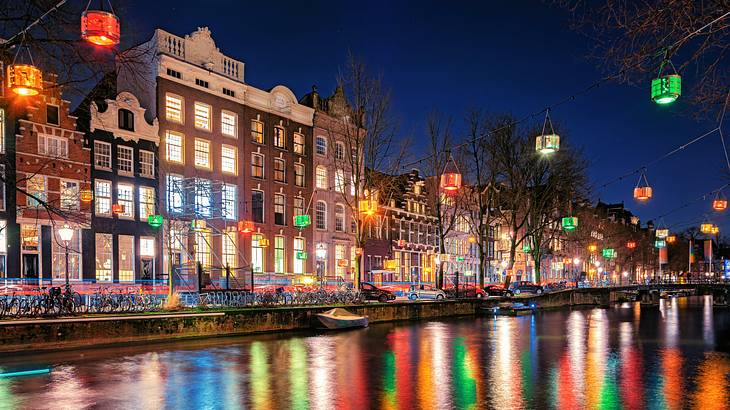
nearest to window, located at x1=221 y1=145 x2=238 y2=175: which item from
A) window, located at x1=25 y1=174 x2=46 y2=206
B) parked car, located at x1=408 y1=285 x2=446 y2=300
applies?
window, located at x1=25 y1=174 x2=46 y2=206

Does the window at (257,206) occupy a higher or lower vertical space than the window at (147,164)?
lower

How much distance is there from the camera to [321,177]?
55781 millimetres

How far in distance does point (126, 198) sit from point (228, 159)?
9.72 metres

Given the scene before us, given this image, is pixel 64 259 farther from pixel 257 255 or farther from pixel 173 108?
pixel 257 255

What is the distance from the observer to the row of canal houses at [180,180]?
33969mm

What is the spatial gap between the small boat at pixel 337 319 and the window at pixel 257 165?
19.8m

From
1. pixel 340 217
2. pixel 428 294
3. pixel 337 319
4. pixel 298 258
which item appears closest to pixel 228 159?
pixel 298 258

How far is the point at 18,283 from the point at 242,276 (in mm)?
16372

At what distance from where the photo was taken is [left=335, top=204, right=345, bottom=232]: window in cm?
5697

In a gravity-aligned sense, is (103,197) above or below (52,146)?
below

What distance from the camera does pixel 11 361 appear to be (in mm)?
19078

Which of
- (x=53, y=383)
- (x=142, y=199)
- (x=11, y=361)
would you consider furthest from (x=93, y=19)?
(x=142, y=199)

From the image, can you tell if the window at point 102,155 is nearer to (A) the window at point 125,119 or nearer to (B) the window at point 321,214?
(A) the window at point 125,119

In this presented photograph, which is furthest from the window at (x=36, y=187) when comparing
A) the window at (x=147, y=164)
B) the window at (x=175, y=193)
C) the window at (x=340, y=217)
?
the window at (x=340, y=217)
